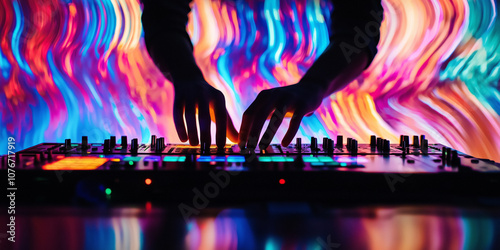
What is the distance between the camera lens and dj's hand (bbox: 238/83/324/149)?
40.9 inches

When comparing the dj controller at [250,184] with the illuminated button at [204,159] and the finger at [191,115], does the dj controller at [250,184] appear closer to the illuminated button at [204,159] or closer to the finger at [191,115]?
the illuminated button at [204,159]

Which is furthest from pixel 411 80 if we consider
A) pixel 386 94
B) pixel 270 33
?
pixel 270 33

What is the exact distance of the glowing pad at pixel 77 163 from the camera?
0.81 metres

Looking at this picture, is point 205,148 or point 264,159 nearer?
point 264,159

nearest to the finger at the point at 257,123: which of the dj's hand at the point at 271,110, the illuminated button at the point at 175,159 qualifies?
the dj's hand at the point at 271,110

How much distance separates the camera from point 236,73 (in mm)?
1689

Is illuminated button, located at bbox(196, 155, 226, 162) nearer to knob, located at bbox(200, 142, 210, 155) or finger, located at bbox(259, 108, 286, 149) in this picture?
knob, located at bbox(200, 142, 210, 155)

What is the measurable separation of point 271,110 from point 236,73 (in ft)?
2.24

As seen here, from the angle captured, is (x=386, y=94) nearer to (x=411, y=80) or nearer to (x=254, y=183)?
(x=411, y=80)

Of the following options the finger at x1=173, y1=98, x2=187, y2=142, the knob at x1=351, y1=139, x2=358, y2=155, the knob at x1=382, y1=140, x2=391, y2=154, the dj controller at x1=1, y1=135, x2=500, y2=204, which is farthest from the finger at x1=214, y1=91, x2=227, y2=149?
the knob at x1=382, y1=140, x2=391, y2=154

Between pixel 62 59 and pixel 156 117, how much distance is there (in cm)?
57
